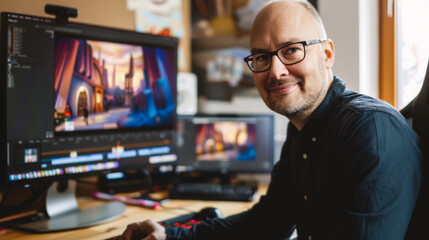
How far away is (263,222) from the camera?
1.24m

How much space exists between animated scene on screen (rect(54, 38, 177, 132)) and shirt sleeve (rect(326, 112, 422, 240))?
0.83 meters

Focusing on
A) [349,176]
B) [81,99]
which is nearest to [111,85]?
[81,99]

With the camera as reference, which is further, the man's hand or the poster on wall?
the poster on wall

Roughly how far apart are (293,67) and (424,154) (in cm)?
40

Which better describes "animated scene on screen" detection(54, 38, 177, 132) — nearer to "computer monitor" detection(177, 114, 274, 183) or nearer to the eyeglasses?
"computer monitor" detection(177, 114, 274, 183)

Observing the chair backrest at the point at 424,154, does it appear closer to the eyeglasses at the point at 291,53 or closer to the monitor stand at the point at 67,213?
the eyeglasses at the point at 291,53

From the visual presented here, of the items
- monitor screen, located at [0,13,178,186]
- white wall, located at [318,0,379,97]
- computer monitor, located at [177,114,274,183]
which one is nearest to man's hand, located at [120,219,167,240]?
monitor screen, located at [0,13,178,186]

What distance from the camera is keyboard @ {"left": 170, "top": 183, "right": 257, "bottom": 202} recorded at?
1.55 m

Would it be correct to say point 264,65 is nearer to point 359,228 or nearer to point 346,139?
point 346,139

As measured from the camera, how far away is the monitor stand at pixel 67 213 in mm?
1219

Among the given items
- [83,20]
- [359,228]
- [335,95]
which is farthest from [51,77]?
[359,228]

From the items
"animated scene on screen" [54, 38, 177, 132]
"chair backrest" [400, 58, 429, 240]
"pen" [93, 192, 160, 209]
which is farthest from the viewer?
"pen" [93, 192, 160, 209]

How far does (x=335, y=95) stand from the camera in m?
1.11

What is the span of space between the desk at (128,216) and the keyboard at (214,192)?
1.0 inches
